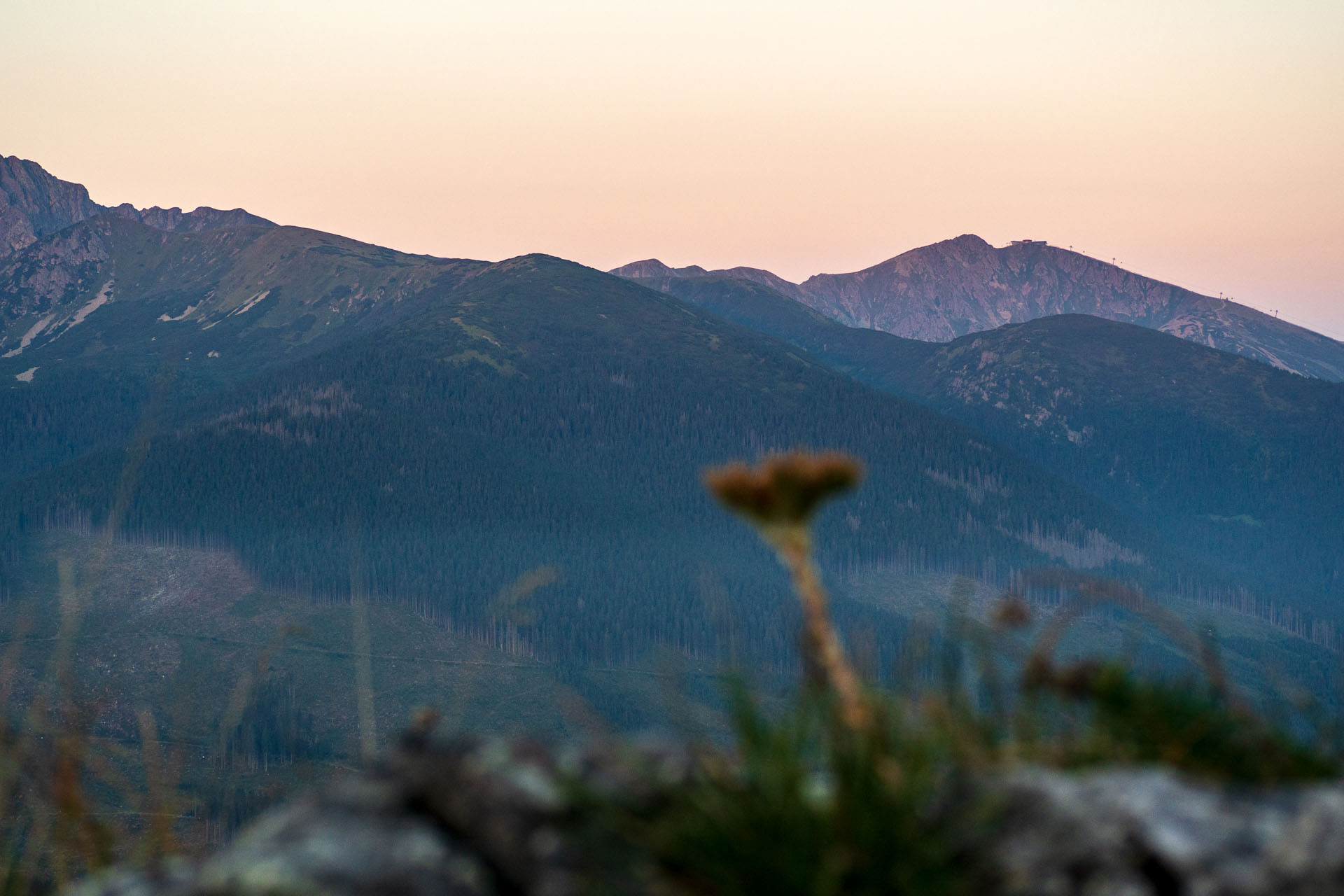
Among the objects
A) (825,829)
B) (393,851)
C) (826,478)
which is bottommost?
(393,851)

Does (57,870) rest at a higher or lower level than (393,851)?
lower

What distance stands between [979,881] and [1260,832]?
98 cm

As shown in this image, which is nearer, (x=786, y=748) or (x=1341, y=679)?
(x=786, y=748)

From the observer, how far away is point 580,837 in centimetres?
432

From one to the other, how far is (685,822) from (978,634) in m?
1.66

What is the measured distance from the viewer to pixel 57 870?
5387 mm

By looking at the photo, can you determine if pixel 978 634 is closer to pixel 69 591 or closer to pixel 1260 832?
pixel 1260 832

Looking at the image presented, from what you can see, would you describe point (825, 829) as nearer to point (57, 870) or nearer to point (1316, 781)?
point (1316, 781)

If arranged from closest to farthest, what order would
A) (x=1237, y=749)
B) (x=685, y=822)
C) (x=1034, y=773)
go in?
1. (x=685, y=822)
2. (x=1034, y=773)
3. (x=1237, y=749)

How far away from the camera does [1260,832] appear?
3.94m

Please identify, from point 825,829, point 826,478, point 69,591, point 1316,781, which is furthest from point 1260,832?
point 69,591

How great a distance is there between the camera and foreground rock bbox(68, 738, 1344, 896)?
154 inches

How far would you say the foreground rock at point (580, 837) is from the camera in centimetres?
390

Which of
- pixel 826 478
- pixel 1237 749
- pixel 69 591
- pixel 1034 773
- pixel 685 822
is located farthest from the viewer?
pixel 69 591
